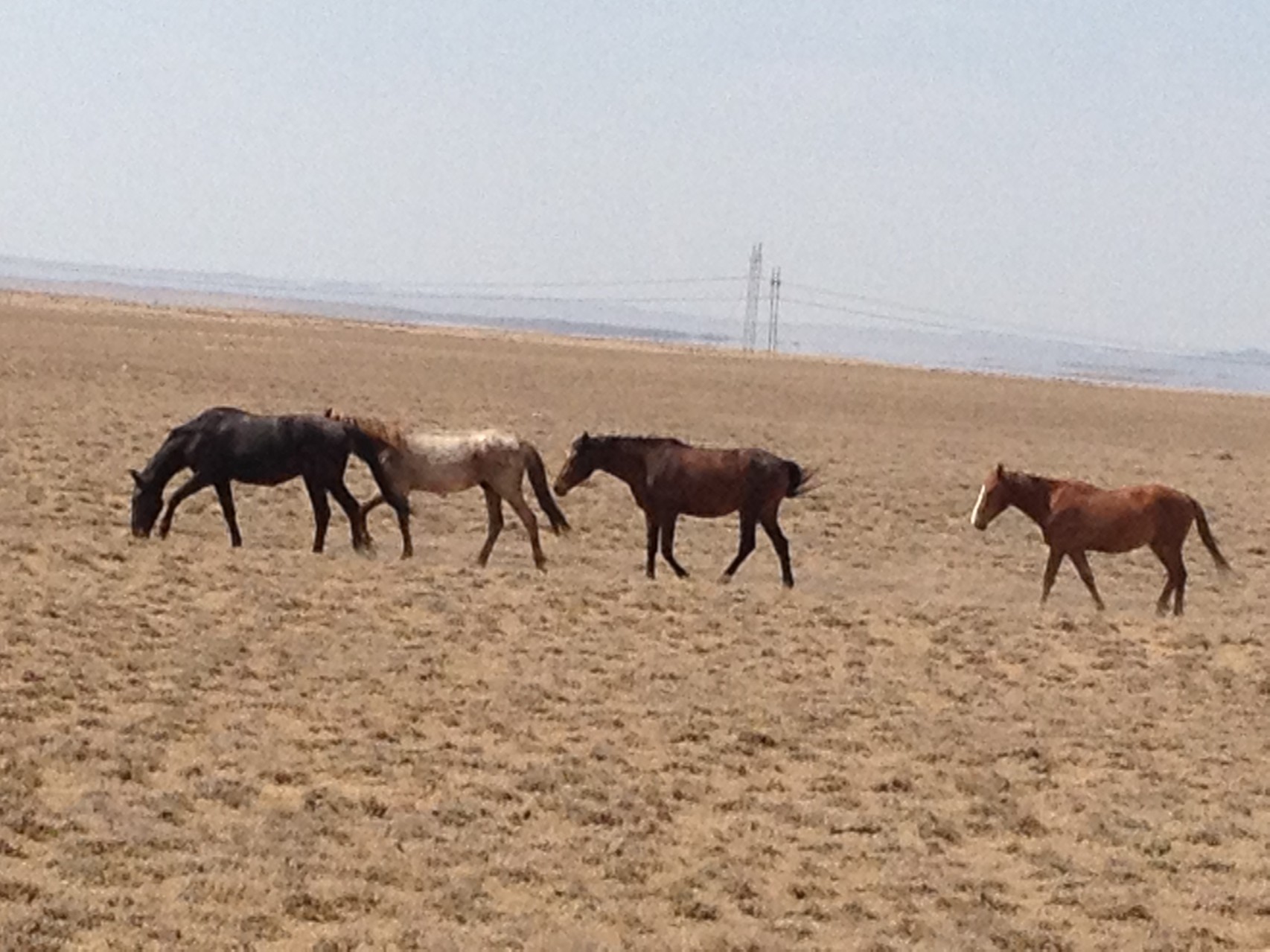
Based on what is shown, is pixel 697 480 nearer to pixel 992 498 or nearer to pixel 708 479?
pixel 708 479

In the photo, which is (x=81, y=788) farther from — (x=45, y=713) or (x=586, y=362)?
(x=586, y=362)

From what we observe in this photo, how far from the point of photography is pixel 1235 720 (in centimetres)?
1120

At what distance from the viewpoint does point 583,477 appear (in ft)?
52.2

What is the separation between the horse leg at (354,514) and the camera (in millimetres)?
15516

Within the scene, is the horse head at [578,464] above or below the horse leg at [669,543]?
above

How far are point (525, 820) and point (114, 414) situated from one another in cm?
1969

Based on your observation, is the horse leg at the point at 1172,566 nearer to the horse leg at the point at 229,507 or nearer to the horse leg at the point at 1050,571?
the horse leg at the point at 1050,571

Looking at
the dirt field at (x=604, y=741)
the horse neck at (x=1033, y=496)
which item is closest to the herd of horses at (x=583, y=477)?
the horse neck at (x=1033, y=496)

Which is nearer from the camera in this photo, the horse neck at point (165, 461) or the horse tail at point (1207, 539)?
the horse neck at point (165, 461)

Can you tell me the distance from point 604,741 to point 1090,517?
269 inches

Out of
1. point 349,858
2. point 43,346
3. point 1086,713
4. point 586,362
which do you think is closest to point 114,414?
point 43,346

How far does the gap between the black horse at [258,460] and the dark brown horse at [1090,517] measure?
5.04 metres

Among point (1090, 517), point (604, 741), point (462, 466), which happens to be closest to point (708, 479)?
point (462, 466)

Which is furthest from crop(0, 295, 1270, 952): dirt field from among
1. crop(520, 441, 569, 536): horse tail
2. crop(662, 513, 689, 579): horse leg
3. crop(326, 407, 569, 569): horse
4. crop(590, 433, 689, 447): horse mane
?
crop(590, 433, 689, 447): horse mane
